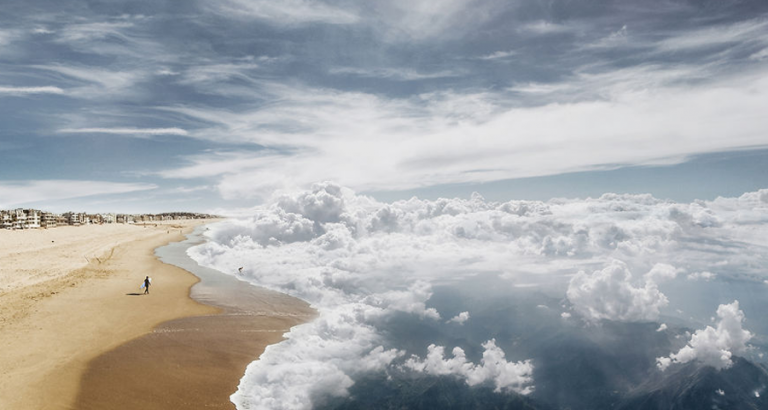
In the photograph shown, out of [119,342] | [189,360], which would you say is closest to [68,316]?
[119,342]

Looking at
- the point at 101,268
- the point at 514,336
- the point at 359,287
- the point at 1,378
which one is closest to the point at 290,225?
the point at 101,268

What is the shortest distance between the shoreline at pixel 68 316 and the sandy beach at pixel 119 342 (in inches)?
2.8

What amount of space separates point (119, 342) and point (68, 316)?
31.0ft

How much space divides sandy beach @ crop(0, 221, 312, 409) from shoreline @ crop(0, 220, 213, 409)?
0.07m

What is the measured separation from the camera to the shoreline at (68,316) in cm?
2112

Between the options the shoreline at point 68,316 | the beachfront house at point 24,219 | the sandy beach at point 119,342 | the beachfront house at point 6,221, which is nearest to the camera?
the sandy beach at point 119,342

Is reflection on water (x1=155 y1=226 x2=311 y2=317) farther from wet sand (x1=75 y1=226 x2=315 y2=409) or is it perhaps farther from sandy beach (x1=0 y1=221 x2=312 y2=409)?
sandy beach (x1=0 y1=221 x2=312 y2=409)

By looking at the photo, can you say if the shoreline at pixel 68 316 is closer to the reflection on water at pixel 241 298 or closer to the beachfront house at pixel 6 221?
the reflection on water at pixel 241 298

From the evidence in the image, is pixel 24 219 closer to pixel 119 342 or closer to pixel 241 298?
pixel 241 298

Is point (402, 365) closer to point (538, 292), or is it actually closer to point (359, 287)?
point (359, 287)

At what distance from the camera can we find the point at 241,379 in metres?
24.5

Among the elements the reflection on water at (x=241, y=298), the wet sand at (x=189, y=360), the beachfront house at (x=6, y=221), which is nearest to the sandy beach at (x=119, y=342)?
the wet sand at (x=189, y=360)

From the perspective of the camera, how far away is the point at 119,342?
28203 millimetres

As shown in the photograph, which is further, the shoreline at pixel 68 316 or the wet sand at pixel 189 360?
the shoreline at pixel 68 316
